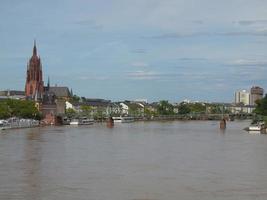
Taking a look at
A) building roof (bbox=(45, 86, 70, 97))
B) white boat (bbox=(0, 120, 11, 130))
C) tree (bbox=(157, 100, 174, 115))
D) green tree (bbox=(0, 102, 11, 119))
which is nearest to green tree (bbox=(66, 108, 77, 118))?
building roof (bbox=(45, 86, 70, 97))

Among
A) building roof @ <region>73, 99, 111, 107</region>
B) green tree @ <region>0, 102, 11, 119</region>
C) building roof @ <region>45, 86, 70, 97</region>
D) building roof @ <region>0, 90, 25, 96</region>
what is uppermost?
building roof @ <region>45, 86, 70, 97</region>

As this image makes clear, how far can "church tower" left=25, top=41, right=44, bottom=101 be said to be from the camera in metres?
125

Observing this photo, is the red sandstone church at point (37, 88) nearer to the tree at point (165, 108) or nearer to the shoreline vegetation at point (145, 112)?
the shoreline vegetation at point (145, 112)

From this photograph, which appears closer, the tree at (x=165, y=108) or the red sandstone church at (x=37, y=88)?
the red sandstone church at (x=37, y=88)

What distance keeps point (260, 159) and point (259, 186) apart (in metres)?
10.8

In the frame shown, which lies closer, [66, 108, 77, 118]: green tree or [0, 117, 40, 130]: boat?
[0, 117, 40, 130]: boat

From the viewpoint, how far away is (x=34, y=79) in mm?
126250

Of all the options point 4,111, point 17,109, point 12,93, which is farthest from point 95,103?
point 4,111

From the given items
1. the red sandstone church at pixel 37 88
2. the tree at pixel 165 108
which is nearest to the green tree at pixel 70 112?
the red sandstone church at pixel 37 88

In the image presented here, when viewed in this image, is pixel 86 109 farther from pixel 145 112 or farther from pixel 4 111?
pixel 4 111

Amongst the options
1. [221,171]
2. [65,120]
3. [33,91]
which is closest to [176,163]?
[221,171]

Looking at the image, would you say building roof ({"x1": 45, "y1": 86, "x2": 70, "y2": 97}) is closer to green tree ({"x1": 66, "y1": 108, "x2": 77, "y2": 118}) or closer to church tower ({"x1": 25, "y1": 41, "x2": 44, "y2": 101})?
green tree ({"x1": 66, "y1": 108, "x2": 77, "y2": 118})

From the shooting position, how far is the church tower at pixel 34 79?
4935 inches

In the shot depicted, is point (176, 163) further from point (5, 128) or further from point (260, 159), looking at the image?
point (5, 128)
